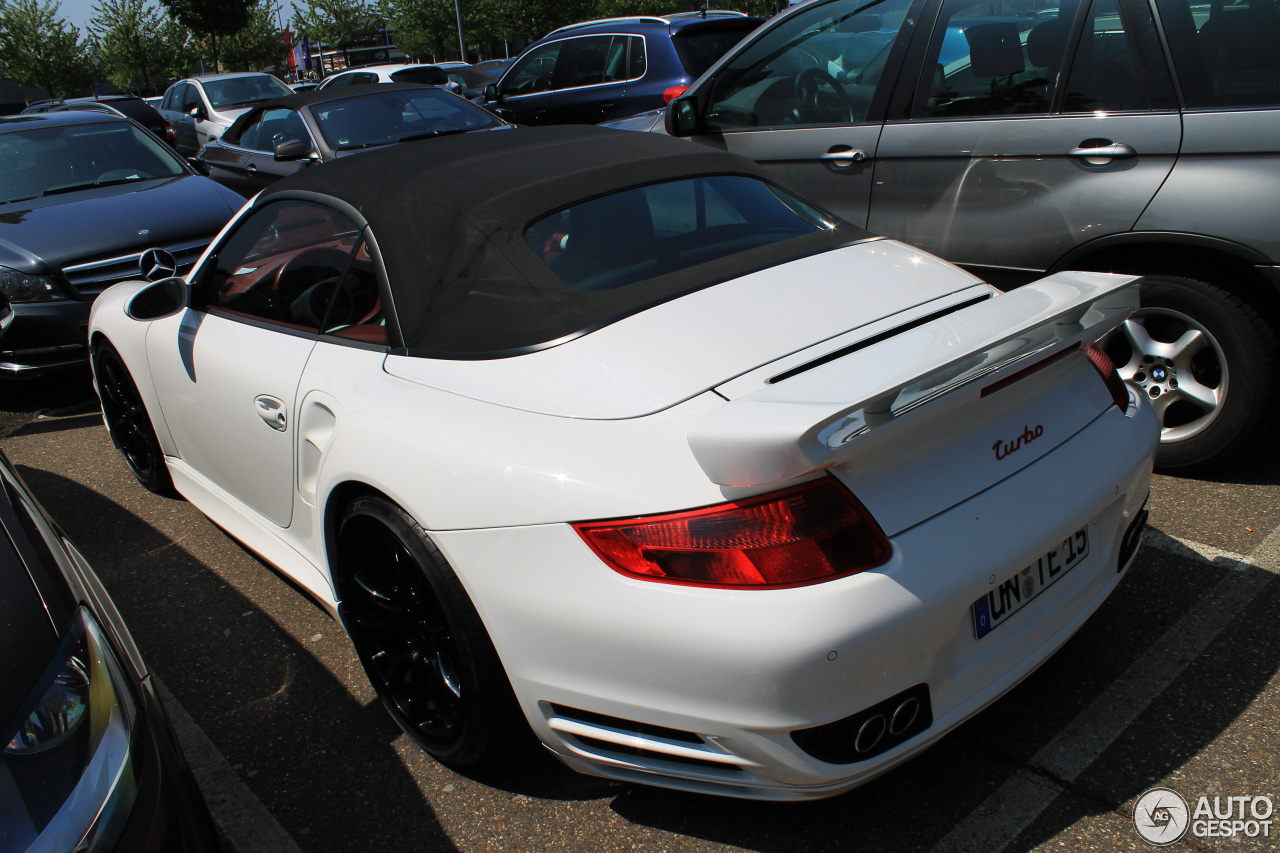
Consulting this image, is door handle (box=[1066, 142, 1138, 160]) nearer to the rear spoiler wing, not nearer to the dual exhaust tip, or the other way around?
the rear spoiler wing

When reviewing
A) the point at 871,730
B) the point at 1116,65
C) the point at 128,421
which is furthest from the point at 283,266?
the point at 1116,65

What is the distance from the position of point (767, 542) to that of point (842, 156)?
2.97 metres

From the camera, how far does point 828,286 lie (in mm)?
2398

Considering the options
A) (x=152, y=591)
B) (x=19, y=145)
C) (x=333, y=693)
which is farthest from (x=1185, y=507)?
(x=19, y=145)

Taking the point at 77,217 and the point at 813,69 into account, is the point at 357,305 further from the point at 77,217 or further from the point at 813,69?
the point at 77,217

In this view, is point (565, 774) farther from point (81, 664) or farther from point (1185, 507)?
point (1185, 507)

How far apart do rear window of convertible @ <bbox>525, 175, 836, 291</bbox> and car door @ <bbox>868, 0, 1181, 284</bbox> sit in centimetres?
118

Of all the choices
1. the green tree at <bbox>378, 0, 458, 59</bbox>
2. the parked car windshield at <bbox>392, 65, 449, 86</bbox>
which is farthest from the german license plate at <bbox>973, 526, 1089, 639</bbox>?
the green tree at <bbox>378, 0, 458, 59</bbox>

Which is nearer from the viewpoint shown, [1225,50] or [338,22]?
[1225,50]

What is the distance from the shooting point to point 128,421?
4.23m

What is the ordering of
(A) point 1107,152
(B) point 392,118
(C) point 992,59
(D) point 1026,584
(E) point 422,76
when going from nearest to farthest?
(D) point 1026,584 < (A) point 1107,152 < (C) point 992,59 < (B) point 392,118 < (E) point 422,76

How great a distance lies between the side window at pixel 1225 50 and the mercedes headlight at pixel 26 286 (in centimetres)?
576

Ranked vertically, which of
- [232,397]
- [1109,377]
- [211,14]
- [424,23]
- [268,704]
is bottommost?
[268,704]

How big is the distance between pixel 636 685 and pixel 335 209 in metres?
1.76
